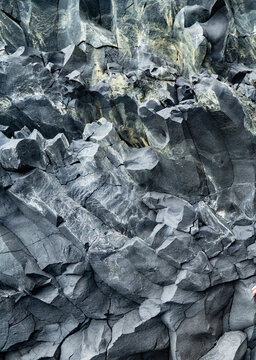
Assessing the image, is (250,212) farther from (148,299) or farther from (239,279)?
(148,299)

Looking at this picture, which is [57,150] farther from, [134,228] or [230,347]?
[230,347]

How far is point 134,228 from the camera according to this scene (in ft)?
23.2

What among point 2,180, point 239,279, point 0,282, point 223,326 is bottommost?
point 223,326

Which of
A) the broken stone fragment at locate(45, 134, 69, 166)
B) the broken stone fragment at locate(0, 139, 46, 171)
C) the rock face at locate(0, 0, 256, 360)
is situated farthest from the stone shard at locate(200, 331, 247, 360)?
the broken stone fragment at locate(0, 139, 46, 171)

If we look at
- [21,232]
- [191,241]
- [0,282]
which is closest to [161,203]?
[191,241]

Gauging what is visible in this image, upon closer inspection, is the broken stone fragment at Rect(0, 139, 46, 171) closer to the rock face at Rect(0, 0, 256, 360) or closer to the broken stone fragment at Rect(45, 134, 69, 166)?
the rock face at Rect(0, 0, 256, 360)

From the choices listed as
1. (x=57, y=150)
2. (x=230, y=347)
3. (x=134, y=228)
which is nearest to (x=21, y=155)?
(x=57, y=150)

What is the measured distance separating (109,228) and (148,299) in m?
1.46

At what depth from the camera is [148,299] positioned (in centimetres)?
668

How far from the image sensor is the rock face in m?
6.57

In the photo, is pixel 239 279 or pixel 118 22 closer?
pixel 239 279

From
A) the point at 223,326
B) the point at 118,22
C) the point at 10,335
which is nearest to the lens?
the point at 10,335

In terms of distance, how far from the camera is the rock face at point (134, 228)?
259 inches

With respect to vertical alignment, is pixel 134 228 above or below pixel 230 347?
above
